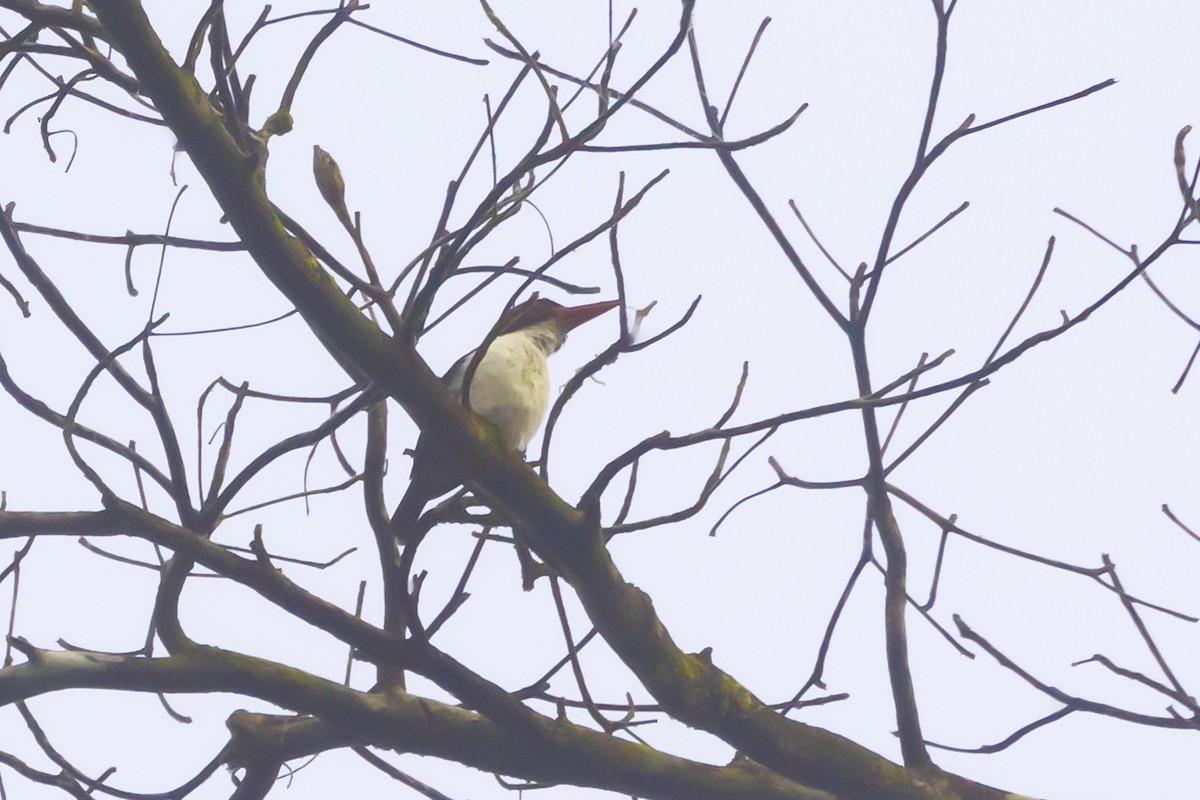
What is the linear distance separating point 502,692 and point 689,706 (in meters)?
0.39

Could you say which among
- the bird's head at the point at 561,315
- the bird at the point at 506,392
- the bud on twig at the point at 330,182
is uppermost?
the bird's head at the point at 561,315

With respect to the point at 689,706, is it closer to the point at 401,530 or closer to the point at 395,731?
the point at 395,731

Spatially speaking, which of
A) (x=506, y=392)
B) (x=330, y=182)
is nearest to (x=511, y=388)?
(x=506, y=392)

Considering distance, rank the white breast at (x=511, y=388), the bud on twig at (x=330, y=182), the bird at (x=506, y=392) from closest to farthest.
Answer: the bud on twig at (x=330, y=182) → the bird at (x=506, y=392) → the white breast at (x=511, y=388)

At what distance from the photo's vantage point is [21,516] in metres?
2.14

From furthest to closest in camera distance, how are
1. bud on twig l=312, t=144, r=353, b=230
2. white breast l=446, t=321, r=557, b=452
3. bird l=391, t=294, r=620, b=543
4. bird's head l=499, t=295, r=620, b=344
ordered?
1. bird's head l=499, t=295, r=620, b=344
2. white breast l=446, t=321, r=557, b=452
3. bird l=391, t=294, r=620, b=543
4. bud on twig l=312, t=144, r=353, b=230

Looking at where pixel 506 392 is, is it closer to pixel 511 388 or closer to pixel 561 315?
pixel 511 388

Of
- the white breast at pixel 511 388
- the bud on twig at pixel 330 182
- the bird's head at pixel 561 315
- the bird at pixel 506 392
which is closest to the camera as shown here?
the bud on twig at pixel 330 182

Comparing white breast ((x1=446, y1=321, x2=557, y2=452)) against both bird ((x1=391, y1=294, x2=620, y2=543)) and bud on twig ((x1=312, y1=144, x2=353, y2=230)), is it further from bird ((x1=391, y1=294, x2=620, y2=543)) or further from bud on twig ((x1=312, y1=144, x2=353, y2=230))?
bud on twig ((x1=312, y1=144, x2=353, y2=230))

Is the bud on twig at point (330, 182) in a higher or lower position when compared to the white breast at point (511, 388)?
lower

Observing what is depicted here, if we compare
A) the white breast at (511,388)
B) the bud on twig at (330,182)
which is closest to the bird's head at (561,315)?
the white breast at (511,388)

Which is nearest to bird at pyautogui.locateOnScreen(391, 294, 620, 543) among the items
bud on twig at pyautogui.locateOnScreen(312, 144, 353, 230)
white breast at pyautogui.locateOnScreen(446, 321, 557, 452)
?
white breast at pyautogui.locateOnScreen(446, 321, 557, 452)

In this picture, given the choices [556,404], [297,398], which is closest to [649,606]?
[556,404]

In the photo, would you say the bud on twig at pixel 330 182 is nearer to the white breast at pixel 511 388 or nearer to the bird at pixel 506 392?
the bird at pixel 506 392
